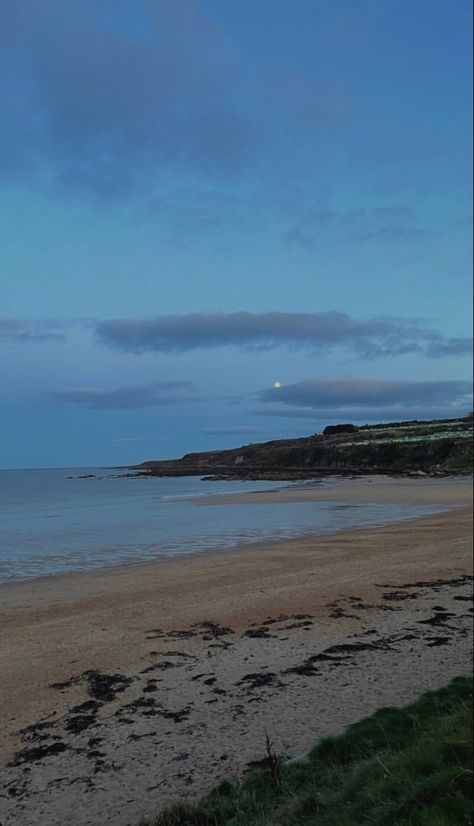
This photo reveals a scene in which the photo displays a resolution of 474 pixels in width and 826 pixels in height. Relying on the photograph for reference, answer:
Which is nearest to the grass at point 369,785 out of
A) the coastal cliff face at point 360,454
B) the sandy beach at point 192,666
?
the sandy beach at point 192,666

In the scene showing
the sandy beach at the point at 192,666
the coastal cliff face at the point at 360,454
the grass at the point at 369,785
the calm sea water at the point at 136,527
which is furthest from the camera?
the coastal cliff face at the point at 360,454

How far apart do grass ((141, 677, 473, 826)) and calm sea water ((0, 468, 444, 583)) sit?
8.94 metres

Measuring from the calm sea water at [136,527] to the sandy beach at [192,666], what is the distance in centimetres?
227

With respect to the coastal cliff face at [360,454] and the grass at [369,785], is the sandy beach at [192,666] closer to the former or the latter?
the grass at [369,785]

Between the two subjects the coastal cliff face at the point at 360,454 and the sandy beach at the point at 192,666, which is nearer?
the sandy beach at the point at 192,666

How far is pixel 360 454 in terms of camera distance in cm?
6750

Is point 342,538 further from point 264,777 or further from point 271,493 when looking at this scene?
point 271,493

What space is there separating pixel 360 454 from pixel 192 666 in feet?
202

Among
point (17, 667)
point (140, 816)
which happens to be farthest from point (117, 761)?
point (17, 667)

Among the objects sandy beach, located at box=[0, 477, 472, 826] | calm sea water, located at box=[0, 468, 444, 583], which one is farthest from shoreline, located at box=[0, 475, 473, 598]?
sandy beach, located at box=[0, 477, 472, 826]

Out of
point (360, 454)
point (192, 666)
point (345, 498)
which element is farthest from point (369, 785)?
point (360, 454)

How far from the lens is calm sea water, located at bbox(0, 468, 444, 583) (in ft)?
53.7

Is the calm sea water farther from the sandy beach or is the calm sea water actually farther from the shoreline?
the sandy beach

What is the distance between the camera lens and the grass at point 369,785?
355cm
